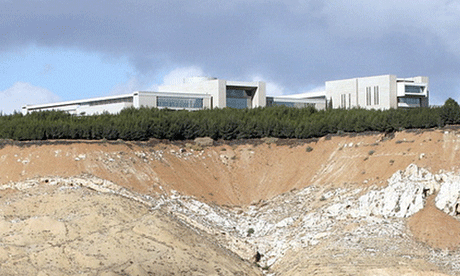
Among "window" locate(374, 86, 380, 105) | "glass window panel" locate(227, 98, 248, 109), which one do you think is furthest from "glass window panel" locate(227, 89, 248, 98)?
"window" locate(374, 86, 380, 105)

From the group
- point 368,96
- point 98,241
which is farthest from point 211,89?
point 98,241

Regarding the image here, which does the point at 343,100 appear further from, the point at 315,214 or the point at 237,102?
the point at 315,214

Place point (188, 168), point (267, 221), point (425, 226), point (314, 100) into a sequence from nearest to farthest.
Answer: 1. point (425, 226)
2. point (267, 221)
3. point (188, 168)
4. point (314, 100)

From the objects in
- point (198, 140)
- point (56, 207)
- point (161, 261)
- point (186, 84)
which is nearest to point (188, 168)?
point (198, 140)

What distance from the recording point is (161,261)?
47469 millimetres

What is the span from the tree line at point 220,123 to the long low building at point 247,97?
14.4m

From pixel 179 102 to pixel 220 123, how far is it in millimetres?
23151

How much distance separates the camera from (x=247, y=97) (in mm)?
102250

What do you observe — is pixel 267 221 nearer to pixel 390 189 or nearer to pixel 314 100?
pixel 390 189

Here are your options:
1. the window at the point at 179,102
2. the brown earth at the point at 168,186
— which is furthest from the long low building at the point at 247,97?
the brown earth at the point at 168,186

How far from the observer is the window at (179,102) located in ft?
310

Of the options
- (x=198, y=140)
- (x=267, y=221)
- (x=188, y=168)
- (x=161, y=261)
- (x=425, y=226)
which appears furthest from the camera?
(x=198, y=140)

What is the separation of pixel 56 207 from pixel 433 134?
26.6m

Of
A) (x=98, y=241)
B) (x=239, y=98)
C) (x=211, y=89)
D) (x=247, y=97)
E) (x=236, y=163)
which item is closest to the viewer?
(x=98, y=241)
